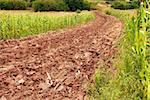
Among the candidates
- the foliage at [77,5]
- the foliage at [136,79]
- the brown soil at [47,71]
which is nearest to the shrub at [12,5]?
the foliage at [77,5]

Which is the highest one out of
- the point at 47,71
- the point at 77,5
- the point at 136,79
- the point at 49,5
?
the point at 136,79

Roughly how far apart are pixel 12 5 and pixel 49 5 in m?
6.76

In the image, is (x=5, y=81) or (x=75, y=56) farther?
(x=75, y=56)

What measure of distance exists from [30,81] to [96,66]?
6.33 feet

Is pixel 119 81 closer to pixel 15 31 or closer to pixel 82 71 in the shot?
pixel 82 71

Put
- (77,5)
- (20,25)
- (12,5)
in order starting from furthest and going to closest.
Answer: (77,5) → (12,5) → (20,25)

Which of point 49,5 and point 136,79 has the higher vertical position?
point 136,79

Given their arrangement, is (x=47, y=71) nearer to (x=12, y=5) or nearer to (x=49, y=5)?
(x=12, y=5)

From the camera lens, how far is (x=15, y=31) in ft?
53.0

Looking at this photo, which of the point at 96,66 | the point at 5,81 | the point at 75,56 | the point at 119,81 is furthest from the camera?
the point at 75,56

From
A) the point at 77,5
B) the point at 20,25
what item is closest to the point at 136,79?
the point at 20,25

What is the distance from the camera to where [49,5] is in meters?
50.7

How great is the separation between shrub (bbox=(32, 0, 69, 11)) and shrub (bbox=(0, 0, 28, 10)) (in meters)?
1.59

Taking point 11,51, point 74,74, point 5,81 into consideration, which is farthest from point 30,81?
point 11,51
